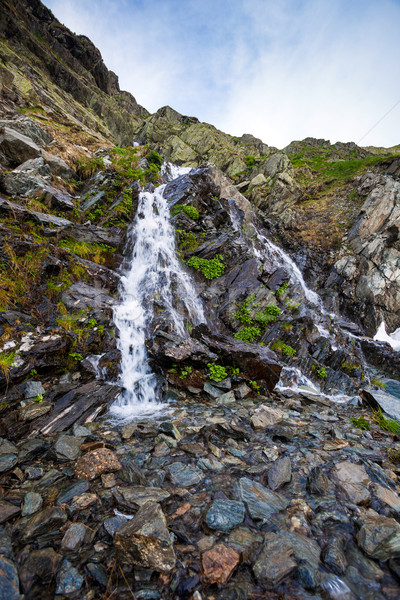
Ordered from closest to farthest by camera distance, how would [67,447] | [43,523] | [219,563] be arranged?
[219,563], [43,523], [67,447]

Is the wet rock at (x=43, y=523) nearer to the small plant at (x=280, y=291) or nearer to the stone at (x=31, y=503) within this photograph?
the stone at (x=31, y=503)

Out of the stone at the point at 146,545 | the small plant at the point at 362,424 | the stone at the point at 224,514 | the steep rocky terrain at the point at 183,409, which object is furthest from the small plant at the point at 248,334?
the stone at the point at 146,545

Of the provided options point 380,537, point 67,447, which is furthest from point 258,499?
point 67,447

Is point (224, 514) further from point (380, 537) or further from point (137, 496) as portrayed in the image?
point (380, 537)

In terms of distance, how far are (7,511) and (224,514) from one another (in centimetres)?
256

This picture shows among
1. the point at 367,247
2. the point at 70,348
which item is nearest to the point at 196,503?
the point at 70,348

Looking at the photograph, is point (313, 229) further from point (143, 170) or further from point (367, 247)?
point (143, 170)

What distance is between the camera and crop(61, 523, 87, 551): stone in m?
2.39

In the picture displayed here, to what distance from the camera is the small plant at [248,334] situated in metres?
10.2

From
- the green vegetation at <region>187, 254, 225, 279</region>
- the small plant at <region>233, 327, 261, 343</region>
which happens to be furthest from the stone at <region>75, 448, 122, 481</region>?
the green vegetation at <region>187, 254, 225, 279</region>

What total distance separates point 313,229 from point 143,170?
656 inches

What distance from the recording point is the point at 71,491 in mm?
3148

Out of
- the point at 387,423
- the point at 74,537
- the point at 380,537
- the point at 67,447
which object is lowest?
the point at 67,447

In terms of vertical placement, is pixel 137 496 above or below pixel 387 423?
below
